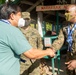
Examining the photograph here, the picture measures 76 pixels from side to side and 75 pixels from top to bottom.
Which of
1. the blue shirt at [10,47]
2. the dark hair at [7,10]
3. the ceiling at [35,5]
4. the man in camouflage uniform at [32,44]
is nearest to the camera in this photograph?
the blue shirt at [10,47]

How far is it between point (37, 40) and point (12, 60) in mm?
2175

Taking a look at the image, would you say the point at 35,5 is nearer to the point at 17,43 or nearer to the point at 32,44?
the point at 32,44

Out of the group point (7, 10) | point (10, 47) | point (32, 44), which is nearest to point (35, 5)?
point (32, 44)

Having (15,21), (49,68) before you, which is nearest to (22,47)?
(15,21)

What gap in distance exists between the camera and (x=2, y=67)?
3.33 meters

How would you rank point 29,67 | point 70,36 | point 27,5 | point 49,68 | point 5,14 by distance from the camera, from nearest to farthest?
point 5,14
point 70,36
point 29,67
point 49,68
point 27,5

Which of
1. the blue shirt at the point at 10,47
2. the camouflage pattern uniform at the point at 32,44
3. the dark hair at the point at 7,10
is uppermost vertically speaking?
the dark hair at the point at 7,10

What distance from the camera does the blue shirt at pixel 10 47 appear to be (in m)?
3.21

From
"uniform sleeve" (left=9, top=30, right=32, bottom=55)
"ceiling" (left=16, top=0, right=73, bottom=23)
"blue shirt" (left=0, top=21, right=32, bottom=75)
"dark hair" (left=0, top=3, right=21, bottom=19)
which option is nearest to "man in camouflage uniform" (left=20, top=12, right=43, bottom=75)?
"dark hair" (left=0, top=3, right=21, bottom=19)

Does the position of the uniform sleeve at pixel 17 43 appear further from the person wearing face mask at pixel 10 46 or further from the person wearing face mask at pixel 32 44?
the person wearing face mask at pixel 32 44

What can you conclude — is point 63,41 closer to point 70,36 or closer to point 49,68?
point 70,36

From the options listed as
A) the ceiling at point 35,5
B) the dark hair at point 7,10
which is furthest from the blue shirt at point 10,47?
the ceiling at point 35,5

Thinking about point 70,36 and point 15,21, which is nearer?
point 15,21

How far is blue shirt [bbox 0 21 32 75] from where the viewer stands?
3209 mm
